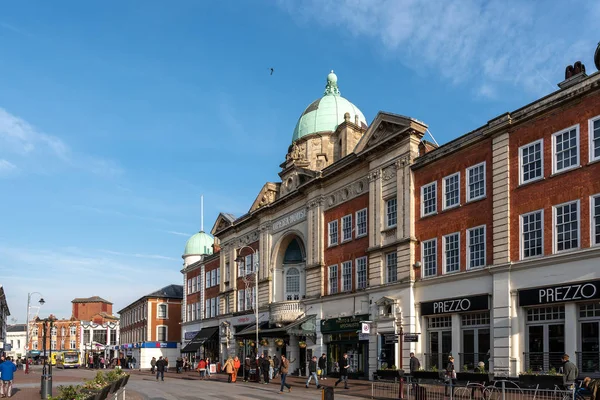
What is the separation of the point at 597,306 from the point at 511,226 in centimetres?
498

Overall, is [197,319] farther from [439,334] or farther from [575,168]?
[575,168]

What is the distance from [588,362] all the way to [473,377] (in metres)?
5.48

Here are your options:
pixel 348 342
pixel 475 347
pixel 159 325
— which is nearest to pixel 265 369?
pixel 348 342

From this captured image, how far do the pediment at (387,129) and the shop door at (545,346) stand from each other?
11765 millimetres

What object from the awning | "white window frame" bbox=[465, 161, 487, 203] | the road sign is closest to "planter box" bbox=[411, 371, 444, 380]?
the road sign

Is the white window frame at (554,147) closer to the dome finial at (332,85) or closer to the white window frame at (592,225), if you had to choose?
the white window frame at (592,225)

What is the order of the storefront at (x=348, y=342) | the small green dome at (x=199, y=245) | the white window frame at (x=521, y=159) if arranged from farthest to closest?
the small green dome at (x=199, y=245) < the storefront at (x=348, y=342) < the white window frame at (x=521, y=159)

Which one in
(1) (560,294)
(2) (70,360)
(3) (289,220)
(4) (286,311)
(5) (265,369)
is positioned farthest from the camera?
(2) (70,360)

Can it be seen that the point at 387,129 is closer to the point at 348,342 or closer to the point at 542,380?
the point at 348,342

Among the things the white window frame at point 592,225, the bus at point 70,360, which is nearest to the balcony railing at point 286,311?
the white window frame at point 592,225

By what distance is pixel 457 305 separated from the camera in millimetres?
29594

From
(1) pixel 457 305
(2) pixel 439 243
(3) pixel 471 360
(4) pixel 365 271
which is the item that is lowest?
(3) pixel 471 360

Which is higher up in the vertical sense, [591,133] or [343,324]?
[591,133]

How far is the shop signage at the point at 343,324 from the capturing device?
36.3 meters
